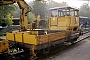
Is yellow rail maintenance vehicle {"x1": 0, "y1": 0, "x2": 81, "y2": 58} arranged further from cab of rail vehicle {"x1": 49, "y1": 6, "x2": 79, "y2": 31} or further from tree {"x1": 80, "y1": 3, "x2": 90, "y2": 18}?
tree {"x1": 80, "y1": 3, "x2": 90, "y2": 18}

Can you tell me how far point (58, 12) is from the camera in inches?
436

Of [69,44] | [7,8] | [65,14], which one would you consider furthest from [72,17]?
[7,8]

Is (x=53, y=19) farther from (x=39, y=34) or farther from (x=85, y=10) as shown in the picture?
(x=85, y=10)

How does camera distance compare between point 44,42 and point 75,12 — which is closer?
point 44,42

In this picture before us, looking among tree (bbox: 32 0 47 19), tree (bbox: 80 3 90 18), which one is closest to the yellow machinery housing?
tree (bbox: 32 0 47 19)

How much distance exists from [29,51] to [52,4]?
214 feet

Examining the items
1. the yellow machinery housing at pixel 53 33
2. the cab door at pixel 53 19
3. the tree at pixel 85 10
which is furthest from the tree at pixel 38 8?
the cab door at pixel 53 19

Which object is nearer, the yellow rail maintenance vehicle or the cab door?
the yellow rail maintenance vehicle

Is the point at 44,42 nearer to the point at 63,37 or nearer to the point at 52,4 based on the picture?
the point at 63,37

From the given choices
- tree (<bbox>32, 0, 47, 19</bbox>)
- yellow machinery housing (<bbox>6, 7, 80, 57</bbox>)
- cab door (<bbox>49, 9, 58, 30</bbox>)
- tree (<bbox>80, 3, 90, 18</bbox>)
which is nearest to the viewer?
yellow machinery housing (<bbox>6, 7, 80, 57</bbox>)

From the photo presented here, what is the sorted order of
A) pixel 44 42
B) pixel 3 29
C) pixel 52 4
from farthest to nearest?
pixel 52 4
pixel 3 29
pixel 44 42

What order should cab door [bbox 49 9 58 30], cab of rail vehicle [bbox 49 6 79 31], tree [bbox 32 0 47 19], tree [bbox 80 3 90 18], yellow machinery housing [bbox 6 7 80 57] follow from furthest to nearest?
tree [bbox 80 3 90 18]
tree [bbox 32 0 47 19]
cab door [bbox 49 9 58 30]
cab of rail vehicle [bbox 49 6 79 31]
yellow machinery housing [bbox 6 7 80 57]

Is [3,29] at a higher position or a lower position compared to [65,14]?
lower

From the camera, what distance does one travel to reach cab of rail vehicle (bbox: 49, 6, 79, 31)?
10.8 metres
